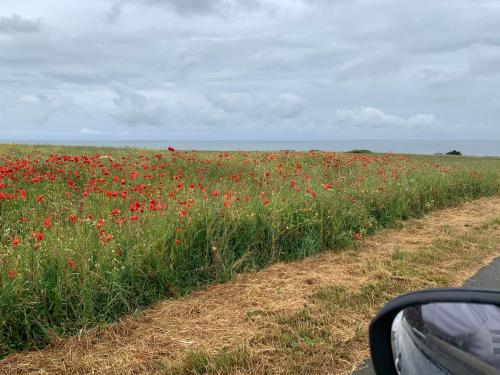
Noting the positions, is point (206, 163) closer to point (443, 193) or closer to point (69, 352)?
A: point (443, 193)

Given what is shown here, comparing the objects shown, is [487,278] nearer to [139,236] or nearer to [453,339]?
[139,236]

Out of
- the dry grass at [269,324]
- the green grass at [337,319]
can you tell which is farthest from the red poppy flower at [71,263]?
the green grass at [337,319]

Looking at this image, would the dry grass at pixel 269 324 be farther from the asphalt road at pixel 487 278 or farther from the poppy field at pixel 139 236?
the poppy field at pixel 139 236

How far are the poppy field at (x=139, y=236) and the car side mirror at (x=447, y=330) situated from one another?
2.88 m

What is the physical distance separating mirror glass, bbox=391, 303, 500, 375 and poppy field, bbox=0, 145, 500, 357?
2921mm

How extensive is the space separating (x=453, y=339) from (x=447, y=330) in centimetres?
3

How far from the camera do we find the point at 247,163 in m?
12.3

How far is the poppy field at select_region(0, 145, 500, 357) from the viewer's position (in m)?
3.72

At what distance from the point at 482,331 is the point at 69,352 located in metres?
2.91

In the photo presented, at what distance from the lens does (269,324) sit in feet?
12.7

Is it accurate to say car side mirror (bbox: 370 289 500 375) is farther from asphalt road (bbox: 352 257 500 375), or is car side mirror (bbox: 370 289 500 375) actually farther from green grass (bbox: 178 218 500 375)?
asphalt road (bbox: 352 257 500 375)

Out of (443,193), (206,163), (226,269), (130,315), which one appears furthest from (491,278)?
(206,163)

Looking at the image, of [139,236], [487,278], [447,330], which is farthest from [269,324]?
[487,278]

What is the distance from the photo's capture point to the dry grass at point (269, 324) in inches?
129
